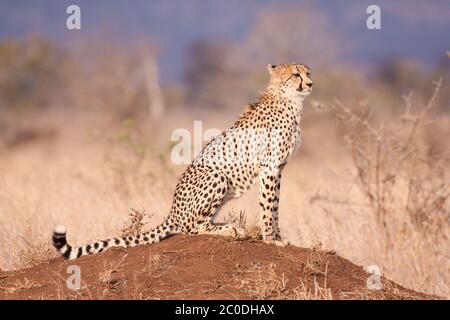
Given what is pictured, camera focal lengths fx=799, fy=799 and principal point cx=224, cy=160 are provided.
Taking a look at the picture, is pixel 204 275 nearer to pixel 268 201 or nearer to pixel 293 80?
pixel 268 201

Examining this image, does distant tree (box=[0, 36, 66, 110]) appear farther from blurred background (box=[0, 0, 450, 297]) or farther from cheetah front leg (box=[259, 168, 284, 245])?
cheetah front leg (box=[259, 168, 284, 245])

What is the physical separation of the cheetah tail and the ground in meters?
0.07

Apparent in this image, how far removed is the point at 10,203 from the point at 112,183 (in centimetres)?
174

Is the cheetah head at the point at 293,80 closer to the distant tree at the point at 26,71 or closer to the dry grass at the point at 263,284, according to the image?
the dry grass at the point at 263,284

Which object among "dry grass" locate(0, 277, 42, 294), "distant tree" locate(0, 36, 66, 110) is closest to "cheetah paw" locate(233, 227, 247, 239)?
"dry grass" locate(0, 277, 42, 294)

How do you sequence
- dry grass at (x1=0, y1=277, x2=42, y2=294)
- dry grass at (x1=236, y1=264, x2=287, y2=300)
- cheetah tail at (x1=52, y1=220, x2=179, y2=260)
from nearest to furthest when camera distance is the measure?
dry grass at (x1=236, y1=264, x2=287, y2=300) → dry grass at (x1=0, y1=277, x2=42, y2=294) → cheetah tail at (x1=52, y1=220, x2=179, y2=260)

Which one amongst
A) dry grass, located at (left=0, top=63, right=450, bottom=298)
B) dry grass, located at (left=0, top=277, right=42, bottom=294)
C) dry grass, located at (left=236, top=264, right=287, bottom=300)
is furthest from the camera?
dry grass, located at (left=0, top=63, right=450, bottom=298)

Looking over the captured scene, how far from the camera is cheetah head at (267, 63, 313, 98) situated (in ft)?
20.2

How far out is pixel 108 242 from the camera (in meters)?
5.47

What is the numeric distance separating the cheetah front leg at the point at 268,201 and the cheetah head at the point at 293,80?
0.66m

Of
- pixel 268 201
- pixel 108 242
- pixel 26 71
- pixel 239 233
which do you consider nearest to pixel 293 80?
pixel 268 201

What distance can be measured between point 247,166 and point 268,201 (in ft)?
1.03
